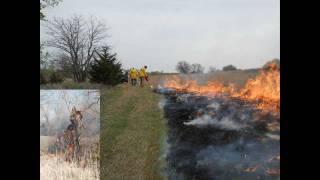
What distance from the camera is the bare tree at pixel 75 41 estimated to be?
228 inches

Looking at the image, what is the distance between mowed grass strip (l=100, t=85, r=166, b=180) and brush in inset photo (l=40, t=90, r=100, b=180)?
147mm

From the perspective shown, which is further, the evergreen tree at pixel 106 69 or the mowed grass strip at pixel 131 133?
the evergreen tree at pixel 106 69

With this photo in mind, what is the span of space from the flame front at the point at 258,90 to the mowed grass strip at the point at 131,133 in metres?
0.48

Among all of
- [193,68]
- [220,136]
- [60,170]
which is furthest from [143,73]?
[60,170]

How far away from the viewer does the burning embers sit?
17.2 ft

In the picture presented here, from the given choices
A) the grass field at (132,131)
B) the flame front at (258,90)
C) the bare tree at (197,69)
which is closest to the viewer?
the flame front at (258,90)

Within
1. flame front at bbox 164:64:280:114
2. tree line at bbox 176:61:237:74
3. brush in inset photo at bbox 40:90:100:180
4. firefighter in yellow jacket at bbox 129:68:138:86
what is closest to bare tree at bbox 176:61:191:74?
tree line at bbox 176:61:237:74

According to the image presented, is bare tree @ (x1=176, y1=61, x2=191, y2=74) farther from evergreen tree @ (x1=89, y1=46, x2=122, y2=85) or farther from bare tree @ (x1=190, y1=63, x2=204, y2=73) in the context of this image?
evergreen tree @ (x1=89, y1=46, x2=122, y2=85)

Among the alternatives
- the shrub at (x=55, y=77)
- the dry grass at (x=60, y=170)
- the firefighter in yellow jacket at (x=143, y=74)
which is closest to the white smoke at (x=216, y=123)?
the firefighter in yellow jacket at (x=143, y=74)

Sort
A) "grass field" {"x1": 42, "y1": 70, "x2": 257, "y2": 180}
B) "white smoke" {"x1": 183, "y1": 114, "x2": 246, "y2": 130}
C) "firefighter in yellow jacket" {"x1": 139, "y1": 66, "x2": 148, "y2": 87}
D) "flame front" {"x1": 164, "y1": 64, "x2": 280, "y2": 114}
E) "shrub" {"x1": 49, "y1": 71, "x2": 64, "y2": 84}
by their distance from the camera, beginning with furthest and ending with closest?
"shrub" {"x1": 49, "y1": 71, "x2": 64, "y2": 84} → "firefighter in yellow jacket" {"x1": 139, "y1": 66, "x2": 148, "y2": 87} → "grass field" {"x1": 42, "y1": 70, "x2": 257, "y2": 180} → "white smoke" {"x1": 183, "y1": 114, "x2": 246, "y2": 130} → "flame front" {"x1": 164, "y1": 64, "x2": 280, "y2": 114}

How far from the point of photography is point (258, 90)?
531 cm

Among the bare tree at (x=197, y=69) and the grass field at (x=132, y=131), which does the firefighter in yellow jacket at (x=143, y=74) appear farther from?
the bare tree at (x=197, y=69)
